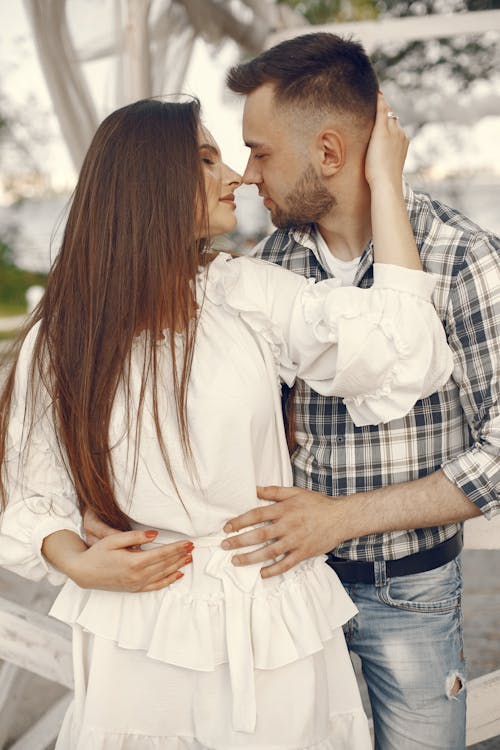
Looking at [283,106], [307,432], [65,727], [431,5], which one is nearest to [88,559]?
[65,727]

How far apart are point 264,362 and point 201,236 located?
24cm

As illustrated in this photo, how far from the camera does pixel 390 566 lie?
152cm

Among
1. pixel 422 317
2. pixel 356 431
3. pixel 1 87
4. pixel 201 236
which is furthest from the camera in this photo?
pixel 1 87

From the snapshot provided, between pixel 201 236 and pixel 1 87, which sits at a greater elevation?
pixel 1 87

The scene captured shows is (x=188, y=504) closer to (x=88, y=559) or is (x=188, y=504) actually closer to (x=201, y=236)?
(x=88, y=559)

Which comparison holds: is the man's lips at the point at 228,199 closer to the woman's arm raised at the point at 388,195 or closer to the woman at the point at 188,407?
the woman at the point at 188,407

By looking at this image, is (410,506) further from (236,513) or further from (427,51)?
(427,51)

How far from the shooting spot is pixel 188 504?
1.28 metres

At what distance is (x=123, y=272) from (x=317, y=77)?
2.05ft

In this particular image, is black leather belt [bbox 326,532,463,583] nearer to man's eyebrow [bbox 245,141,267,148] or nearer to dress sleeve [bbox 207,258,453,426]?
dress sleeve [bbox 207,258,453,426]

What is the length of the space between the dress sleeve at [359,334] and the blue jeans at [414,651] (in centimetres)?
39

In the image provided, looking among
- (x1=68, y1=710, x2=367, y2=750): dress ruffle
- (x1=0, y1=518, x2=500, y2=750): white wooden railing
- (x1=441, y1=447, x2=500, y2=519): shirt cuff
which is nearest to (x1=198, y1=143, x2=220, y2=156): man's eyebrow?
(x1=441, y1=447, x2=500, y2=519): shirt cuff

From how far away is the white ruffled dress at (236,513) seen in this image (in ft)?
4.10

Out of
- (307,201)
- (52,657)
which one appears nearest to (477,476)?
(307,201)
